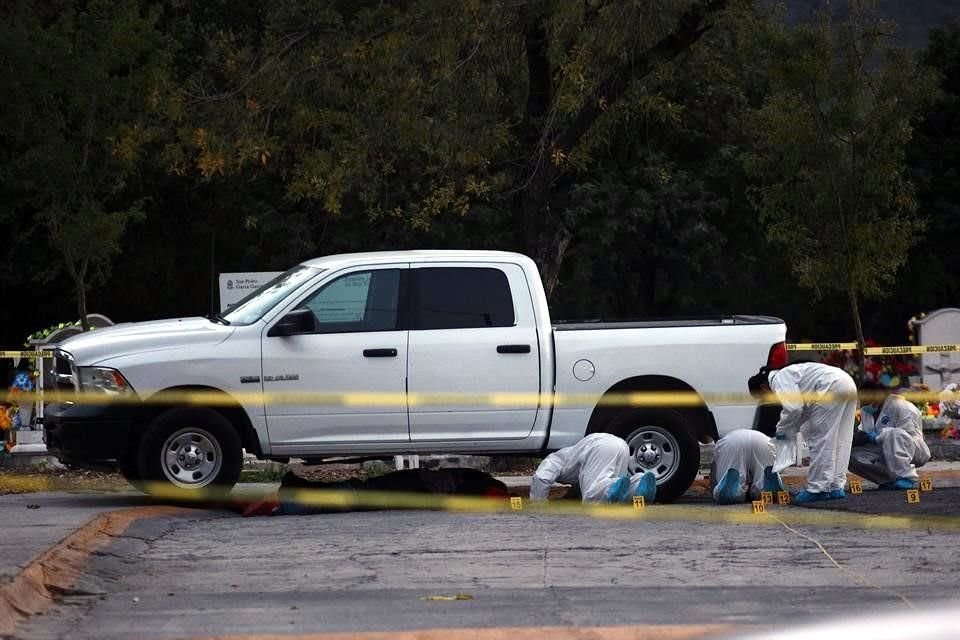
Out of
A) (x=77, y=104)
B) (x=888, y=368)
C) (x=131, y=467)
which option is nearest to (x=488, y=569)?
(x=131, y=467)

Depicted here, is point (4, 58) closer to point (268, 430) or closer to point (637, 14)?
point (637, 14)

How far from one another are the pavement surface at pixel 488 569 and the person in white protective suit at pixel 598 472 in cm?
39

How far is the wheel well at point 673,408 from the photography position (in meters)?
13.1

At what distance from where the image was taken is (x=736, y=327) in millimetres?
13289

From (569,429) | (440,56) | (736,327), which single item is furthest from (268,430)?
(440,56)

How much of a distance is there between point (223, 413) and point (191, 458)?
0.42 metres

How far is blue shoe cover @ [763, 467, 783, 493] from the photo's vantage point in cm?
1305

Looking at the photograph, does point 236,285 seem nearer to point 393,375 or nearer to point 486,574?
point 393,375

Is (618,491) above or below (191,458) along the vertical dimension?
below

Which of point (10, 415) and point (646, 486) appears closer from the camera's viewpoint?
point (646, 486)

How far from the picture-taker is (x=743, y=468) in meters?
13.1

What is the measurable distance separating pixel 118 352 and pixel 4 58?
55.3ft

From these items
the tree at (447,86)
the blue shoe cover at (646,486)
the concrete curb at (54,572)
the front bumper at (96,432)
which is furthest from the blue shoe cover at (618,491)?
the tree at (447,86)

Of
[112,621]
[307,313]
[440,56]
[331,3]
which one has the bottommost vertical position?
[112,621]
